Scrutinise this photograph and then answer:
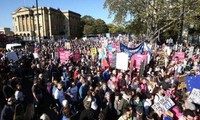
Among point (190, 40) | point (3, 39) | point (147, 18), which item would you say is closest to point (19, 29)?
point (3, 39)

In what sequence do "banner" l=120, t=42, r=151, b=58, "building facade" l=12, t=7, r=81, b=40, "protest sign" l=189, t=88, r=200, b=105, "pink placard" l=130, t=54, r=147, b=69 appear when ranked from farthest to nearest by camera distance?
"building facade" l=12, t=7, r=81, b=40
"banner" l=120, t=42, r=151, b=58
"pink placard" l=130, t=54, r=147, b=69
"protest sign" l=189, t=88, r=200, b=105

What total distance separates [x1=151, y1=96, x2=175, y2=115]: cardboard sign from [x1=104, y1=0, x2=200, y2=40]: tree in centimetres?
1844

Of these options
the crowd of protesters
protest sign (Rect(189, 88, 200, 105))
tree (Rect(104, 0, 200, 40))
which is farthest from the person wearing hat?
tree (Rect(104, 0, 200, 40))

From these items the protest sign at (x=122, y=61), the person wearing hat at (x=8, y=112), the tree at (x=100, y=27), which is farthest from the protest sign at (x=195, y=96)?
the tree at (x=100, y=27)

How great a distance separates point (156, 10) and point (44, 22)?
87.0 meters

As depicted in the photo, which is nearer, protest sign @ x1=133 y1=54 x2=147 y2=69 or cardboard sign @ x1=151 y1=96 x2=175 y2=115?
cardboard sign @ x1=151 y1=96 x2=175 y2=115

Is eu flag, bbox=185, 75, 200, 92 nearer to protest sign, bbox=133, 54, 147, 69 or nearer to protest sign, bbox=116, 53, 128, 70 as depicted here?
protest sign, bbox=116, 53, 128, 70

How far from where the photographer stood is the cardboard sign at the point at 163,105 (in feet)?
22.8

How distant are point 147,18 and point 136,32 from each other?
39.2 ft

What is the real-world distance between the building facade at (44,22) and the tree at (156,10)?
72.2 m

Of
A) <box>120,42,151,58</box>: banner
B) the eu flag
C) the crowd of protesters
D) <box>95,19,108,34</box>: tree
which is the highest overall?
<box>95,19,108,34</box>: tree

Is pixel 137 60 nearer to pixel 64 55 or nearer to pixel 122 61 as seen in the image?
pixel 122 61

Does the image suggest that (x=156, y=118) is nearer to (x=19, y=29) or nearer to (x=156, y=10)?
(x=156, y=10)

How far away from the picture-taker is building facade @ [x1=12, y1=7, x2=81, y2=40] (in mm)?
110312
